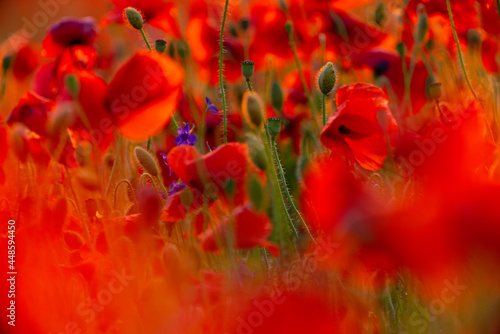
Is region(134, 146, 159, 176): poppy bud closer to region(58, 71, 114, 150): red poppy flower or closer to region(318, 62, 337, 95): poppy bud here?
region(58, 71, 114, 150): red poppy flower

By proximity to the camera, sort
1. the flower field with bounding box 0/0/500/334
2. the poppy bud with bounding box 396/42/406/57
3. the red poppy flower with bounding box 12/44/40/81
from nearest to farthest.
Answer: the flower field with bounding box 0/0/500/334
the poppy bud with bounding box 396/42/406/57
the red poppy flower with bounding box 12/44/40/81

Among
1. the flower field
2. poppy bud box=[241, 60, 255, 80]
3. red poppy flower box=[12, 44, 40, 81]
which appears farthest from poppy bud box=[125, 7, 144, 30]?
red poppy flower box=[12, 44, 40, 81]

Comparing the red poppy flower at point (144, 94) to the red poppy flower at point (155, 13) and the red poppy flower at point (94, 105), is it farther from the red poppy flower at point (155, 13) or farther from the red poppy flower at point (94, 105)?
the red poppy flower at point (155, 13)

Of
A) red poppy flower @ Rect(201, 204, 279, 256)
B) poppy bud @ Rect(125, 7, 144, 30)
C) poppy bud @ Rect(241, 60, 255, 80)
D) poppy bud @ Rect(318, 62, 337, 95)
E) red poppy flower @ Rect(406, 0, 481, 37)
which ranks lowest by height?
red poppy flower @ Rect(201, 204, 279, 256)

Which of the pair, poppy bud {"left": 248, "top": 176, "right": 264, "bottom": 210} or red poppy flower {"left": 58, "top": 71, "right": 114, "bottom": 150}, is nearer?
poppy bud {"left": 248, "top": 176, "right": 264, "bottom": 210}

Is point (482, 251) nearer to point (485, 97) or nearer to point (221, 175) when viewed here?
point (221, 175)

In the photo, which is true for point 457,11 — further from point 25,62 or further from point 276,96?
point 25,62
